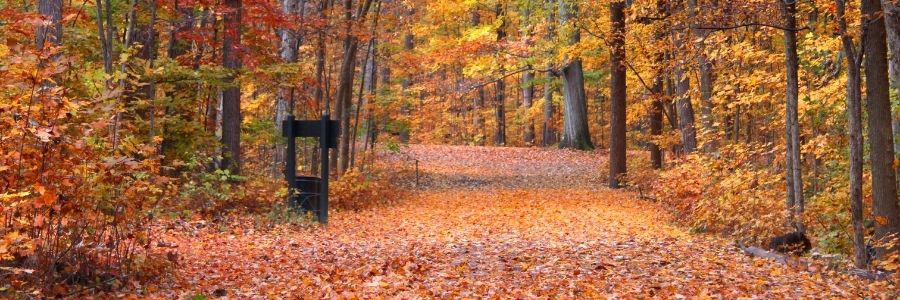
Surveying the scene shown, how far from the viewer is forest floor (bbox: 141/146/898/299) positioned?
7.54m

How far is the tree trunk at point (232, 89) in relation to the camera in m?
14.7

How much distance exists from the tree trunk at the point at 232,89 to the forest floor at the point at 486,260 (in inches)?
91.9

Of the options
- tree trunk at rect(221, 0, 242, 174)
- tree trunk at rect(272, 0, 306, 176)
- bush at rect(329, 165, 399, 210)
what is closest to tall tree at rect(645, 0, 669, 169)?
bush at rect(329, 165, 399, 210)

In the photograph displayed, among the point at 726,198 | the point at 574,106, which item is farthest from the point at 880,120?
the point at 574,106

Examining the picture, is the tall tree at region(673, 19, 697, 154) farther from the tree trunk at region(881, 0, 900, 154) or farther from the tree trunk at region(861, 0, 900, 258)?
the tree trunk at region(881, 0, 900, 154)

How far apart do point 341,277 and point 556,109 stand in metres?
35.7

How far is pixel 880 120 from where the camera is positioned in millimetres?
8266

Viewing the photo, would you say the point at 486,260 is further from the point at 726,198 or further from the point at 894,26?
the point at 894,26

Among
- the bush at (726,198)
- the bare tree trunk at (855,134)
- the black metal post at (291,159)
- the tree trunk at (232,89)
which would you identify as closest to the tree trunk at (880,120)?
the bare tree trunk at (855,134)

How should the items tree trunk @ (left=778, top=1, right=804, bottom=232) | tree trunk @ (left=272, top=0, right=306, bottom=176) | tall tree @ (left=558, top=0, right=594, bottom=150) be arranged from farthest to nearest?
1. tall tree @ (left=558, top=0, right=594, bottom=150)
2. tree trunk @ (left=272, top=0, right=306, bottom=176)
3. tree trunk @ (left=778, top=1, right=804, bottom=232)

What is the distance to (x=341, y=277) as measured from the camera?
27.0 feet

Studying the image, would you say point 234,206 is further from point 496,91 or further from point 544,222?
point 496,91

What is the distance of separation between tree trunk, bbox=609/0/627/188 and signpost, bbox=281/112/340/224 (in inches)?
343

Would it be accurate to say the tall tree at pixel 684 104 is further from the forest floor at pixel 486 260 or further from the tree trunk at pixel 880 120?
the tree trunk at pixel 880 120
